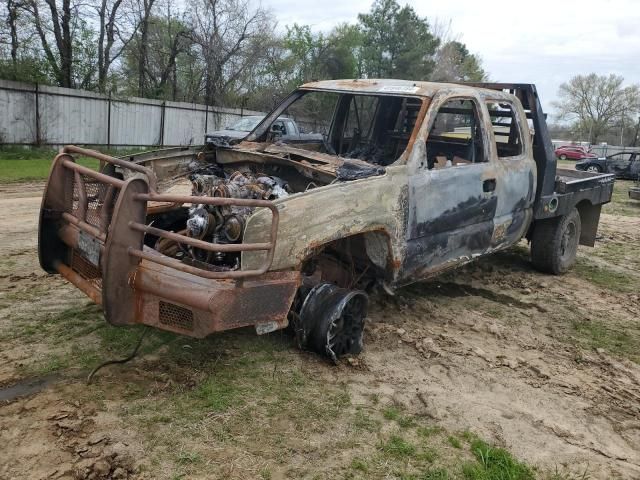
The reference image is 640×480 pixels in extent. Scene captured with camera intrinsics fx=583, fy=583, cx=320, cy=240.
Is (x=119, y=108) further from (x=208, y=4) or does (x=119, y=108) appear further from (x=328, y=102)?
(x=328, y=102)

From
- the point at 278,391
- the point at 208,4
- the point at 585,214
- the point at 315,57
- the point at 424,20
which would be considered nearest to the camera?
the point at 278,391

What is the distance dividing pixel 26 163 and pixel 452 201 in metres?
12.9

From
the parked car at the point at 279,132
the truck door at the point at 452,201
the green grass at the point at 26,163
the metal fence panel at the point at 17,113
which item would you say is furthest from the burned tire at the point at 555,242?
the metal fence panel at the point at 17,113

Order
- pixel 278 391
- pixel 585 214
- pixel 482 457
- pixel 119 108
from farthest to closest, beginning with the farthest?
pixel 119 108, pixel 585 214, pixel 278 391, pixel 482 457

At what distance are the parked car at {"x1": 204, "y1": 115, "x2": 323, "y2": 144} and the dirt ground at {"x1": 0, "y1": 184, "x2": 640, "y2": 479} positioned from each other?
192 centimetres

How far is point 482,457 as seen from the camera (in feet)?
10.1

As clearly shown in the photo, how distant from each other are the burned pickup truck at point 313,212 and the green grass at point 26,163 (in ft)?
23.4

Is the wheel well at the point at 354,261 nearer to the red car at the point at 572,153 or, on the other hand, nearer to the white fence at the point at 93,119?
the white fence at the point at 93,119

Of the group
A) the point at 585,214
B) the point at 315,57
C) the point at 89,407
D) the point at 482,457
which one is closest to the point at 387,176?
the point at 482,457

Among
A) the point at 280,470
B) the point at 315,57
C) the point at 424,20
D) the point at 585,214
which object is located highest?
the point at 424,20

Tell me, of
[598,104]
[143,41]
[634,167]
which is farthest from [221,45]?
[598,104]

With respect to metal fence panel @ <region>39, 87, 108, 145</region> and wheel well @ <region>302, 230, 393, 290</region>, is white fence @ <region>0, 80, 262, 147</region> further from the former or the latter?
wheel well @ <region>302, 230, 393, 290</region>

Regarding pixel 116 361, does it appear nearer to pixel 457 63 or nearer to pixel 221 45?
pixel 221 45

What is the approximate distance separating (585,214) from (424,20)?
108 ft
